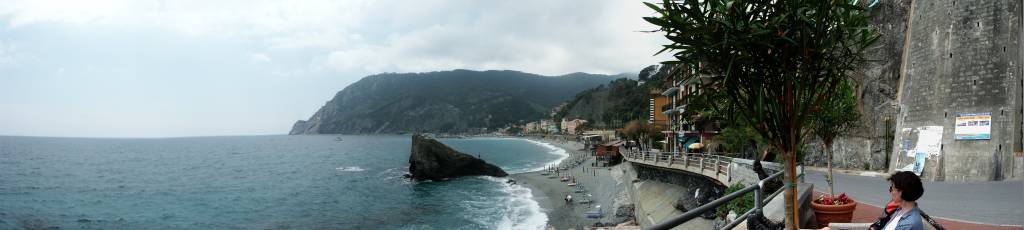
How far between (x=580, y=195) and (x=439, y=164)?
2328 cm

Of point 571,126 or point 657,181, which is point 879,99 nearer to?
point 657,181

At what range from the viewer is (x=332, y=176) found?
6944cm

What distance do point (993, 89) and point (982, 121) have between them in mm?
1470

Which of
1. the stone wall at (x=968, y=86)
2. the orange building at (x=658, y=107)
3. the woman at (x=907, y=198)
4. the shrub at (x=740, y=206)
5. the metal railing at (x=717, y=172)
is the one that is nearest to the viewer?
the metal railing at (x=717, y=172)

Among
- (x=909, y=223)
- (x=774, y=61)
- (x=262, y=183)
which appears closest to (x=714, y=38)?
(x=774, y=61)

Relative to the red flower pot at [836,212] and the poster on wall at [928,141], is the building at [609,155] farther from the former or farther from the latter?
the red flower pot at [836,212]

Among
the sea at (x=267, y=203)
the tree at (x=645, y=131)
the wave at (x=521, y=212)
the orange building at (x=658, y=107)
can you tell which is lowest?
the sea at (x=267, y=203)

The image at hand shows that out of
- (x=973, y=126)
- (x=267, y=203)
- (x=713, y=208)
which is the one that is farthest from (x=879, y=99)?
(x=267, y=203)

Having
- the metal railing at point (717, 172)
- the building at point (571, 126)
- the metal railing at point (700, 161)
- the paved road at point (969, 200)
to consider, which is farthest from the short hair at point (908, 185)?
the building at point (571, 126)

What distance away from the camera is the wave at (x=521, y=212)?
3278 cm

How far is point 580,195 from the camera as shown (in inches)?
1768

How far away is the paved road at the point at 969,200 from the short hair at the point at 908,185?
30.4 feet

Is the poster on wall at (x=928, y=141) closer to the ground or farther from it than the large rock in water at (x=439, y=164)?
farther from it

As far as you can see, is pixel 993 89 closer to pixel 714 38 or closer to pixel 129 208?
pixel 714 38
